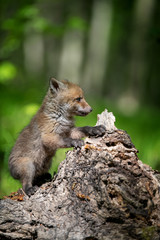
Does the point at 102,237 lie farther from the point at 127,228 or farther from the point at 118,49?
the point at 118,49

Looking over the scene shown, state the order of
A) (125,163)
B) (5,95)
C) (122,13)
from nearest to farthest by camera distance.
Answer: (125,163)
(5,95)
(122,13)

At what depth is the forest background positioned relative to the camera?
735 centimetres

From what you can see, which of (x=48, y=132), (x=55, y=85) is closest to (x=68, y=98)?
(x=55, y=85)

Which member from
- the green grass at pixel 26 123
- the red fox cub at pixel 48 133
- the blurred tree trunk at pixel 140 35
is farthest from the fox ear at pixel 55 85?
the blurred tree trunk at pixel 140 35

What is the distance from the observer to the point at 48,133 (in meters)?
4.73

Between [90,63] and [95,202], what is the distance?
17.8m

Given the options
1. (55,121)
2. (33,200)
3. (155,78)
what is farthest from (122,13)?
(33,200)

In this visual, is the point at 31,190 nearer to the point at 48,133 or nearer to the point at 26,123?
the point at 48,133

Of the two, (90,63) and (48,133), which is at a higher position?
(90,63)

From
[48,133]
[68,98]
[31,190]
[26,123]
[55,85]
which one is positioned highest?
[26,123]

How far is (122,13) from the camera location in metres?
23.6

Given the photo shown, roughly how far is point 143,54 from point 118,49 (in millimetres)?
16928

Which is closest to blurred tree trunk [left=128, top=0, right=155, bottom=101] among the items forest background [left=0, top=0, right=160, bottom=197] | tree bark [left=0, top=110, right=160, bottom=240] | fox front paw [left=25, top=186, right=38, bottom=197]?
forest background [left=0, top=0, right=160, bottom=197]

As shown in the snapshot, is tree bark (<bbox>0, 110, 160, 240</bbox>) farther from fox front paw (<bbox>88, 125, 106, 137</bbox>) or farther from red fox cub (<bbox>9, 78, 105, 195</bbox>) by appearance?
red fox cub (<bbox>9, 78, 105, 195</bbox>)
